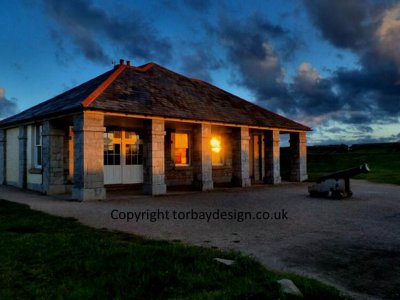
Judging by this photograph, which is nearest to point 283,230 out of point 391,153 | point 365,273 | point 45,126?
point 365,273

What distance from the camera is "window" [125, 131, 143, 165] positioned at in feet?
60.7

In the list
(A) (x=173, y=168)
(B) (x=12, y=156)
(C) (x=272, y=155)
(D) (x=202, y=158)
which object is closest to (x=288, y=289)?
(D) (x=202, y=158)

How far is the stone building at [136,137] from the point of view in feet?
43.4

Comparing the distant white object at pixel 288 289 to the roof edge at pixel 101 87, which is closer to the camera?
the distant white object at pixel 288 289

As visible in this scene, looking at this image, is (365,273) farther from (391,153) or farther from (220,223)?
(391,153)

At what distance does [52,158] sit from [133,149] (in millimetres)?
4696

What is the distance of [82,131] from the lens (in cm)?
1281

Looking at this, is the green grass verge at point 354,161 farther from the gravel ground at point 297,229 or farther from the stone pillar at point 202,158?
the gravel ground at point 297,229

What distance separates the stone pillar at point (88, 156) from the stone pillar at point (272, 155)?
1082cm

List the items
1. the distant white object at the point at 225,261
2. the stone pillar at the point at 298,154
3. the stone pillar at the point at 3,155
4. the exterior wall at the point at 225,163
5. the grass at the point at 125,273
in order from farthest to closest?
1. the stone pillar at the point at 298,154
2. the exterior wall at the point at 225,163
3. the stone pillar at the point at 3,155
4. the distant white object at the point at 225,261
5. the grass at the point at 125,273

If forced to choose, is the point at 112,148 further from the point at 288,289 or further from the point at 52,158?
the point at 288,289

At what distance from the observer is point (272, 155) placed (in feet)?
68.5

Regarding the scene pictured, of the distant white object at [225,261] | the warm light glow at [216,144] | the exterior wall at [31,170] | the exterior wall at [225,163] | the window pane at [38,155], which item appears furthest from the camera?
the warm light glow at [216,144]

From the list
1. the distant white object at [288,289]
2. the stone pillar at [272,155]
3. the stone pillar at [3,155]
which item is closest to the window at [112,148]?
the stone pillar at [3,155]
